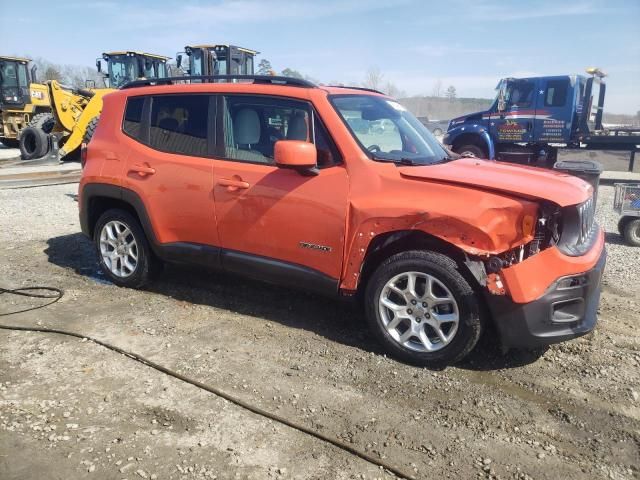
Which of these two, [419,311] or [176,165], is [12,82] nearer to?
[176,165]

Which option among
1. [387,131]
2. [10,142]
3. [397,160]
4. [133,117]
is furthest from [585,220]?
[10,142]

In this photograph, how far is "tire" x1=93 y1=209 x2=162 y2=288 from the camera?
4914mm

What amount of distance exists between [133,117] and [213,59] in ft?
39.7

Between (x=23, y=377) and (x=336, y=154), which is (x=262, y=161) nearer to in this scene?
(x=336, y=154)

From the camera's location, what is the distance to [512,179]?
3.54m

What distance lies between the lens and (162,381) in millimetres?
3324

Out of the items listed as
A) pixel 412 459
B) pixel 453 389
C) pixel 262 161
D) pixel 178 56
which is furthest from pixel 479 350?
pixel 178 56

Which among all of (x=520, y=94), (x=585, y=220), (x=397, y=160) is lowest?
(x=585, y=220)

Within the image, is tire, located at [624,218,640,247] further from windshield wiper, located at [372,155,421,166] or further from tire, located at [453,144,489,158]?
tire, located at [453,144,489,158]

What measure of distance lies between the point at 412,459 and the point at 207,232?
2555mm

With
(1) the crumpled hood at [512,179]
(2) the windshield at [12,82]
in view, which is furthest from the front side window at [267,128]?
(2) the windshield at [12,82]

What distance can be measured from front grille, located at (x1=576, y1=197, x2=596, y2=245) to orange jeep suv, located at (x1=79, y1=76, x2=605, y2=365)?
2cm

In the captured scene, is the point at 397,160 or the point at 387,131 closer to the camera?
the point at 397,160

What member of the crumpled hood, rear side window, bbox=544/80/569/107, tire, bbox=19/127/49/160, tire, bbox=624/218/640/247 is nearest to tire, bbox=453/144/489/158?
rear side window, bbox=544/80/569/107
